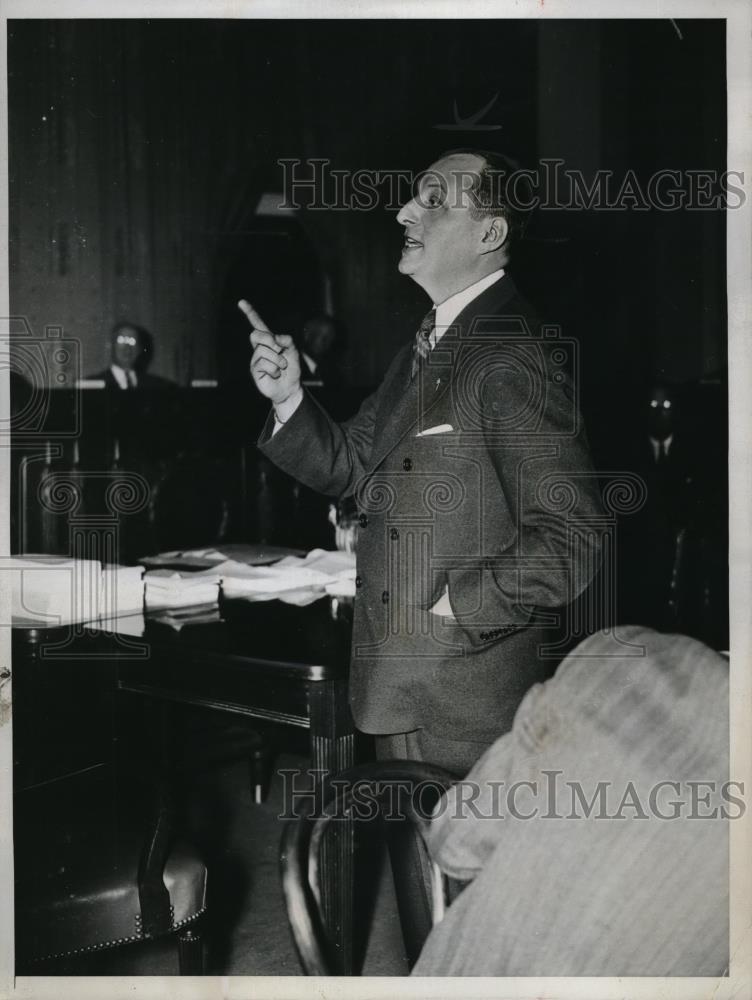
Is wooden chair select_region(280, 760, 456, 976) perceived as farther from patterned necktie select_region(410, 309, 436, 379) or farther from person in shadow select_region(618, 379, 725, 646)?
person in shadow select_region(618, 379, 725, 646)

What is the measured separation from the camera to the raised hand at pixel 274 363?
177 cm

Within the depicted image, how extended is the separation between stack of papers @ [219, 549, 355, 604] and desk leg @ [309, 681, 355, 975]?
0.46 metres

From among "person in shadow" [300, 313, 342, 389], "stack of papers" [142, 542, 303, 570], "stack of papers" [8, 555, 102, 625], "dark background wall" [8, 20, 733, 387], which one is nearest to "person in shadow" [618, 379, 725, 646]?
"dark background wall" [8, 20, 733, 387]

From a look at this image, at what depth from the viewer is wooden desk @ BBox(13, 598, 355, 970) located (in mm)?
1722

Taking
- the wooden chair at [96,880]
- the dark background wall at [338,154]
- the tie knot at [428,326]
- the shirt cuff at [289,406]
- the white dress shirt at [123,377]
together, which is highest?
the dark background wall at [338,154]

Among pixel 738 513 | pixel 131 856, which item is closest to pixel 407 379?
pixel 738 513

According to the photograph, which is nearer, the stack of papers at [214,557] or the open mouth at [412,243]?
the open mouth at [412,243]

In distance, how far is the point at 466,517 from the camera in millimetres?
1675

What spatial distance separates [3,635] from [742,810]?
144 cm

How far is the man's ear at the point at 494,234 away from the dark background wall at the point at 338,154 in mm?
421

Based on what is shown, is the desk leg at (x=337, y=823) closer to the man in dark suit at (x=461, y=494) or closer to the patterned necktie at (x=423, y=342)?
the man in dark suit at (x=461, y=494)

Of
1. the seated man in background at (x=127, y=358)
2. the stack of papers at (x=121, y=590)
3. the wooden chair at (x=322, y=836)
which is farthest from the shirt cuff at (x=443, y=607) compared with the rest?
the seated man in background at (x=127, y=358)

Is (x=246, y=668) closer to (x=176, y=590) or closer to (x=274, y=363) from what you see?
(x=176, y=590)

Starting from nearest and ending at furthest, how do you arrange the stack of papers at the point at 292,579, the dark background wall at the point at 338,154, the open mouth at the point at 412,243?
the open mouth at the point at 412,243 → the dark background wall at the point at 338,154 → the stack of papers at the point at 292,579
